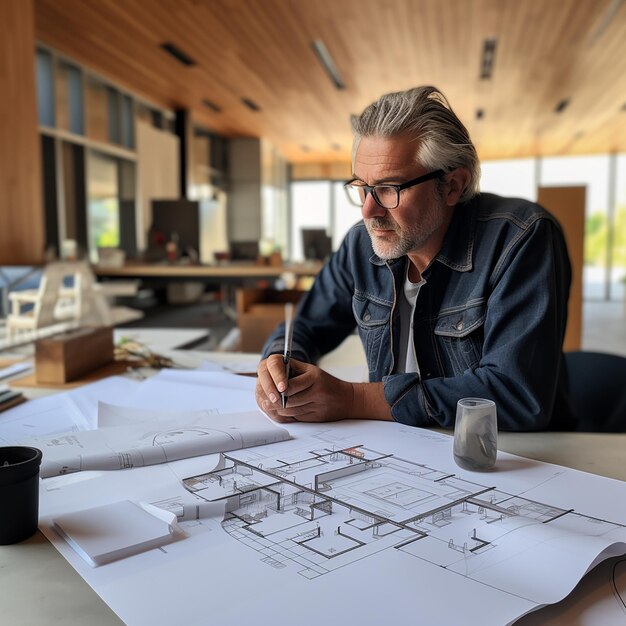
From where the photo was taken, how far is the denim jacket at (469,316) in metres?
1.17

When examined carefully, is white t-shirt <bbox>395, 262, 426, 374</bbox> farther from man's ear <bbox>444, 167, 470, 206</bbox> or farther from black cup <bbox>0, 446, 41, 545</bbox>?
black cup <bbox>0, 446, 41, 545</bbox>

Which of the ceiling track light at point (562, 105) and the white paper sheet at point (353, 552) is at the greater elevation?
the ceiling track light at point (562, 105)

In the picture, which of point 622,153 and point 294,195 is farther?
point 294,195

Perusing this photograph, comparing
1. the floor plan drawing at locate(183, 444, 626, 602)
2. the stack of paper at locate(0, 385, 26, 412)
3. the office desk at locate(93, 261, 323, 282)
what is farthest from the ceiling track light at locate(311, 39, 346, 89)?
the floor plan drawing at locate(183, 444, 626, 602)

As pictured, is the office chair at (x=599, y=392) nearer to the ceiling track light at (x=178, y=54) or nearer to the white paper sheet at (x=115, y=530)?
the white paper sheet at (x=115, y=530)

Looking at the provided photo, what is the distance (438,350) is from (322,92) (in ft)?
26.5

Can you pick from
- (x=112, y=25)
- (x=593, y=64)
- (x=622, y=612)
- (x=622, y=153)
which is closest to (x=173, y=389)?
(x=622, y=612)

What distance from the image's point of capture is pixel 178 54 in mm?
7098

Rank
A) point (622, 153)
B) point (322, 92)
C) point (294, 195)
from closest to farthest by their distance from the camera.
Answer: point (322, 92)
point (622, 153)
point (294, 195)

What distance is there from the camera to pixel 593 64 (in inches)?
290

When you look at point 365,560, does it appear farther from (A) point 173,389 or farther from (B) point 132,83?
(B) point 132,83

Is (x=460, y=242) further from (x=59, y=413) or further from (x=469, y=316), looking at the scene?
(x=59, y=413)

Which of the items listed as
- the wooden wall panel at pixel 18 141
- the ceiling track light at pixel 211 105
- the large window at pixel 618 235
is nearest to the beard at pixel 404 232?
the wooden wall panel at pixel 18 141

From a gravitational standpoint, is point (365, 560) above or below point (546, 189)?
below
